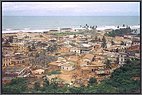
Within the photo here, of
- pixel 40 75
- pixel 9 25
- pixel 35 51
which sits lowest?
pixel 40 75

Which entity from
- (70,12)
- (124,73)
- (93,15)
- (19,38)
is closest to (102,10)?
(93,15)

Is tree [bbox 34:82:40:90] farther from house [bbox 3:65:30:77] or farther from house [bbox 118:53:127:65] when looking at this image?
house [bbox 118:53:127:65]

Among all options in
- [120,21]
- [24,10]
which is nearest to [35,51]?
[24,10]

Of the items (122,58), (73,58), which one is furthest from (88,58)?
(122,58)

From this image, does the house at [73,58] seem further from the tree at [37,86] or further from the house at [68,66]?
the tree at [37,86]

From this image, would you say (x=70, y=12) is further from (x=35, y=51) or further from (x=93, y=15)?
(x=35, y=51)

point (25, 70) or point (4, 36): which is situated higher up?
point (4, 36)
